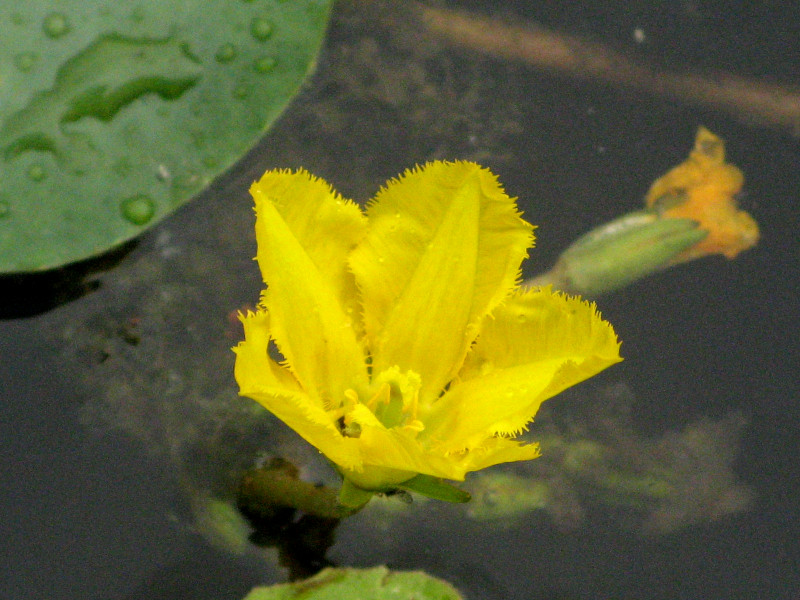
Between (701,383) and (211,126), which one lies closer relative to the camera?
(211,126)

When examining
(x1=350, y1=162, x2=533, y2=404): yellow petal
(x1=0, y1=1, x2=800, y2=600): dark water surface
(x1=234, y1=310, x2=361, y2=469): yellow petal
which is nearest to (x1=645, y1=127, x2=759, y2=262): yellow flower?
(x1=0, y1=1, x2=800, y2=600): dark water surface

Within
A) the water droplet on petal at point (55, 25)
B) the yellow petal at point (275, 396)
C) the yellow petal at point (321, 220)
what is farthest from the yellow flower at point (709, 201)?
the water droplet on petal at point (55, 25)

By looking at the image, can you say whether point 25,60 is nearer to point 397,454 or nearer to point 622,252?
point 397,454

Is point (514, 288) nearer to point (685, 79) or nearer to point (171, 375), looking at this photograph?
point (171, 375)

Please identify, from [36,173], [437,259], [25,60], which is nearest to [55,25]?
[25,60]

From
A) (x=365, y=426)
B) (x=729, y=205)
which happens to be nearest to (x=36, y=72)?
(x=365, y=426)

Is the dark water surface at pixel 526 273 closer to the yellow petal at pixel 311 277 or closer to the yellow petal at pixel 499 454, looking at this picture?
the yellow petal at pixel 311 277
